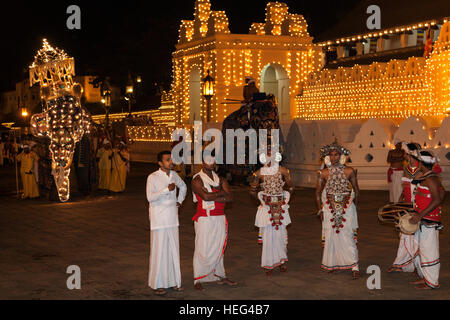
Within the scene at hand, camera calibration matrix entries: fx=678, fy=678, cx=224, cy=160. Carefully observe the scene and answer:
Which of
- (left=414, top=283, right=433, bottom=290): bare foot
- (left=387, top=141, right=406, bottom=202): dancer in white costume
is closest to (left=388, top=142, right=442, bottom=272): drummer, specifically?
(left=414, top=283, right=433, bottom=290): bare foot

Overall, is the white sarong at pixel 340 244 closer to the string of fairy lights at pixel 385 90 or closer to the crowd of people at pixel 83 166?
the crowd of people at pixel 83 166

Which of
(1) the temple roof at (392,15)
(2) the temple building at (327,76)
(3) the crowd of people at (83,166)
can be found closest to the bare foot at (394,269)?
(2) the temple building at (327,76)

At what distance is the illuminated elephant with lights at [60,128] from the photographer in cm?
1570

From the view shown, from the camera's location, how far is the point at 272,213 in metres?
8.53

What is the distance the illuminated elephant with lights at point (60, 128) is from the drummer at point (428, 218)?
1002 centimetres

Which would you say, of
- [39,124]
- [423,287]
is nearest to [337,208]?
[423,287]

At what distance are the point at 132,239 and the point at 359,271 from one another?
13.2 ft

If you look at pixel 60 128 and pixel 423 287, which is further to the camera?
pixel 60 128

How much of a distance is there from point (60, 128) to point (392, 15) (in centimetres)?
1605

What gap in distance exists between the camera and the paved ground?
24.4ft

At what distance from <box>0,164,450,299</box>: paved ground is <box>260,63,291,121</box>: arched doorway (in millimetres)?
14777

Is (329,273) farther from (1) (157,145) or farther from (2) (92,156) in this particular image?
(1) (157,145)

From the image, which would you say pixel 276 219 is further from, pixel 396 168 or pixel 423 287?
pixel 396 168

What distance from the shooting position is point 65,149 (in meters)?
15.8
